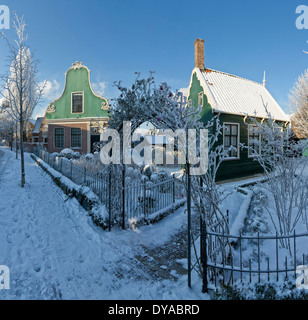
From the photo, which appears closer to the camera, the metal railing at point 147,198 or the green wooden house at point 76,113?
the metal railing at point 147,198

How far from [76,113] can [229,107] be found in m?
15.5

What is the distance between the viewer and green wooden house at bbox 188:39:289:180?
10.7 meters

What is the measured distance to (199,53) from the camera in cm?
1217

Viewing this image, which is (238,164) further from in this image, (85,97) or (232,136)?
(85,97)

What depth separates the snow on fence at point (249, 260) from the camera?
113 inches

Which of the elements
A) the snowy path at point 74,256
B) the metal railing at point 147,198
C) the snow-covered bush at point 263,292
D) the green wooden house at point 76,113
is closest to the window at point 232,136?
the metal railing at point 147,198

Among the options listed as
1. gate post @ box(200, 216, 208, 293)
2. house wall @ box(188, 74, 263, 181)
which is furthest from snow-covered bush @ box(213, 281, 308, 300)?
house wall @ box(188, 74, 263, 181)

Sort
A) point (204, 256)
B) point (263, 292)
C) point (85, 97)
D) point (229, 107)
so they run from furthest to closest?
1. point (85, 97)
2. point (229, 107)
3. point (204, 256)
4. point (263, 292)

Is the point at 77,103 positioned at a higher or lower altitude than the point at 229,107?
higher

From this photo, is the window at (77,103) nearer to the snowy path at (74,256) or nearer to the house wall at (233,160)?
the house wall at (233,160)

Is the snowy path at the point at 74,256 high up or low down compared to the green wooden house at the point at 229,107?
down

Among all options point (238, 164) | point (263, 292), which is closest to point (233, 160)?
point (238, 164)

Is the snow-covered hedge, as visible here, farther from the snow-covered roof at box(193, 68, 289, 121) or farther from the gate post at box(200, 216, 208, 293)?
the snow-covered roof at box(193, 68, 289, 121)

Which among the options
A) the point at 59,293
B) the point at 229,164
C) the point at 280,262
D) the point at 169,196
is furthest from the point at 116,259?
the point at 229,164
